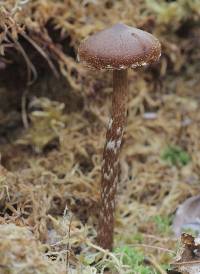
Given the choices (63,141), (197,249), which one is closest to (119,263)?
(197,249)

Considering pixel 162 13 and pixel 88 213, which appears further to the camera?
pixel 162 13

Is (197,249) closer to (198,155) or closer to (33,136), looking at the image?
(198,155)

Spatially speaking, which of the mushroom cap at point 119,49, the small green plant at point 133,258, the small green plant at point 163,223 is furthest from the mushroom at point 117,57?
the small green plant at point 163,223

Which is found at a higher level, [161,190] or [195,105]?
[195,105]

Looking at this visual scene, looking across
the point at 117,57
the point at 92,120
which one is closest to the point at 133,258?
the point at 117,57

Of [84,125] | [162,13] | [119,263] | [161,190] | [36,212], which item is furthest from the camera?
[162,13]

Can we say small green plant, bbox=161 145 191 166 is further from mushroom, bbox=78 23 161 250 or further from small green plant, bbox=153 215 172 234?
mushroom, bbox=78 23 161 250
